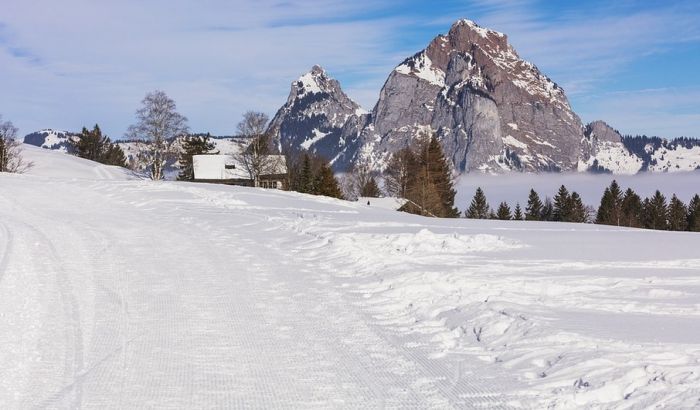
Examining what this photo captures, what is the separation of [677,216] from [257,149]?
7406 cm

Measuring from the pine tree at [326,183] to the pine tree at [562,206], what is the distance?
51.5 m

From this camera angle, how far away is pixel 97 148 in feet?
366

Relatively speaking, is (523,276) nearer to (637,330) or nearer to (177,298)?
(637,330)

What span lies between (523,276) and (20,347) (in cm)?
809

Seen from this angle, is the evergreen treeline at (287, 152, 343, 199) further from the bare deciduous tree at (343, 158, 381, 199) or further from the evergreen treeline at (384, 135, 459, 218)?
the bare deciduous tree at (343, 158, 381, 199)

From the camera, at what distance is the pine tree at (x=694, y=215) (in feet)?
333

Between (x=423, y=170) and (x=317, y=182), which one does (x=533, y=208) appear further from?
(x=317, y=182)

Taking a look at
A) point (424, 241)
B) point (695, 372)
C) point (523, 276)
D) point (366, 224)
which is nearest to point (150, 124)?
point (366, 224)

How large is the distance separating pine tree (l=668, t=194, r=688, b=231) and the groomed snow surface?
102 m

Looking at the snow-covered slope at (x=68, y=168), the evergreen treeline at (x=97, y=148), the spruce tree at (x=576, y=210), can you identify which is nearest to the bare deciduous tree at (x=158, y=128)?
the snow-covered slope at (x=68, y=168)

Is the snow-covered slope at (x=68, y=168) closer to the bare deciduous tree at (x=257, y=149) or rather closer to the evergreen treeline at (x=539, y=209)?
the bare deciduous tree at (x=257, y=149)

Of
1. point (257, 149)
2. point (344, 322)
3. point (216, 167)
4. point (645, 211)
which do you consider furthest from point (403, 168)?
point (344, 322)

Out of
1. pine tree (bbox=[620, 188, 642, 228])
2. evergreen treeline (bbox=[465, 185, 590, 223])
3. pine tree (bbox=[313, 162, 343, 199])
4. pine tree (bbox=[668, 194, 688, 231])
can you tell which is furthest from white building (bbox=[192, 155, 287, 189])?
pine tree (bbox=[668, 194, 688, 231])

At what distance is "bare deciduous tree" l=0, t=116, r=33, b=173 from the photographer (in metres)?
75.2
